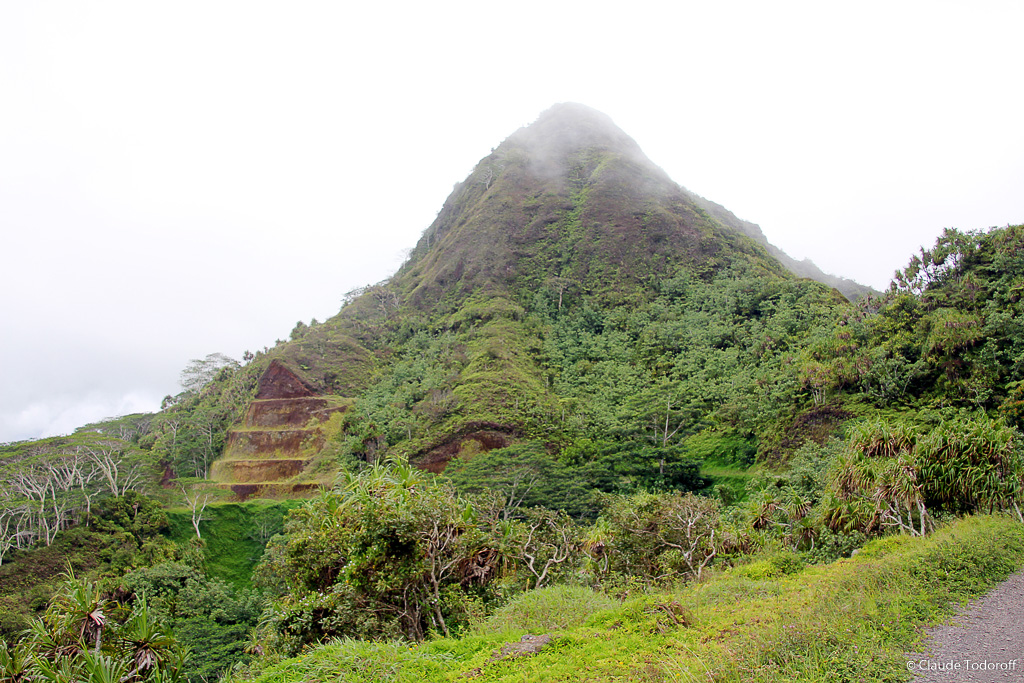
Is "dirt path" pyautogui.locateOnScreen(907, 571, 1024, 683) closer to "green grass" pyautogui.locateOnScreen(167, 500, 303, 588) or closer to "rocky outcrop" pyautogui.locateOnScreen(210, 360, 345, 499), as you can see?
"green grass" pyautogui.locateOnScreen(167, 500, 303, 588)

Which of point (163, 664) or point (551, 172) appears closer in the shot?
point (163, 664)

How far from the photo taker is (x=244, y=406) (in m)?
42.9

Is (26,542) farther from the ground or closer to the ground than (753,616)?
closer to the ground

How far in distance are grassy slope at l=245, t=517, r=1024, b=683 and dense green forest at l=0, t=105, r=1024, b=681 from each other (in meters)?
0.15

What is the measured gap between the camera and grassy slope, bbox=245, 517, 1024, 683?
4395 millimetres

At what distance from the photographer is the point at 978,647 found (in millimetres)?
4434

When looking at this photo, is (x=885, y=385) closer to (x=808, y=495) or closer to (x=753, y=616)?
(x=808, y=495)

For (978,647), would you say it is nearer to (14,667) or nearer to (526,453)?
(14,667)

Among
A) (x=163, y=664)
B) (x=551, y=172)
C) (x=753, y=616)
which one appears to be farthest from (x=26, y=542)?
(x=551, y=172)

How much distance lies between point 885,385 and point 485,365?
87.2 feet

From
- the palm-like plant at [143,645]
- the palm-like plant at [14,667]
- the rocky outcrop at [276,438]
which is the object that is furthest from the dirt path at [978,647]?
the rocky outcrop at [276,438]

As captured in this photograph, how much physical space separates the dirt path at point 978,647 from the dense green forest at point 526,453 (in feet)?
1.82

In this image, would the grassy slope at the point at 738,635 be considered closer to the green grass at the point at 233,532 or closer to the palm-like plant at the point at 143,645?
the palm-like plant at the point at 143,645

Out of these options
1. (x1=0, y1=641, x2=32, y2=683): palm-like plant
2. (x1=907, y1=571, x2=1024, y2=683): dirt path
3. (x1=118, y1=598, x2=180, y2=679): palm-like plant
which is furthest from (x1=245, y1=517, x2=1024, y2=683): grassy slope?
(x1=0, y1=641, x2=32, y2=683): palm-like plant
